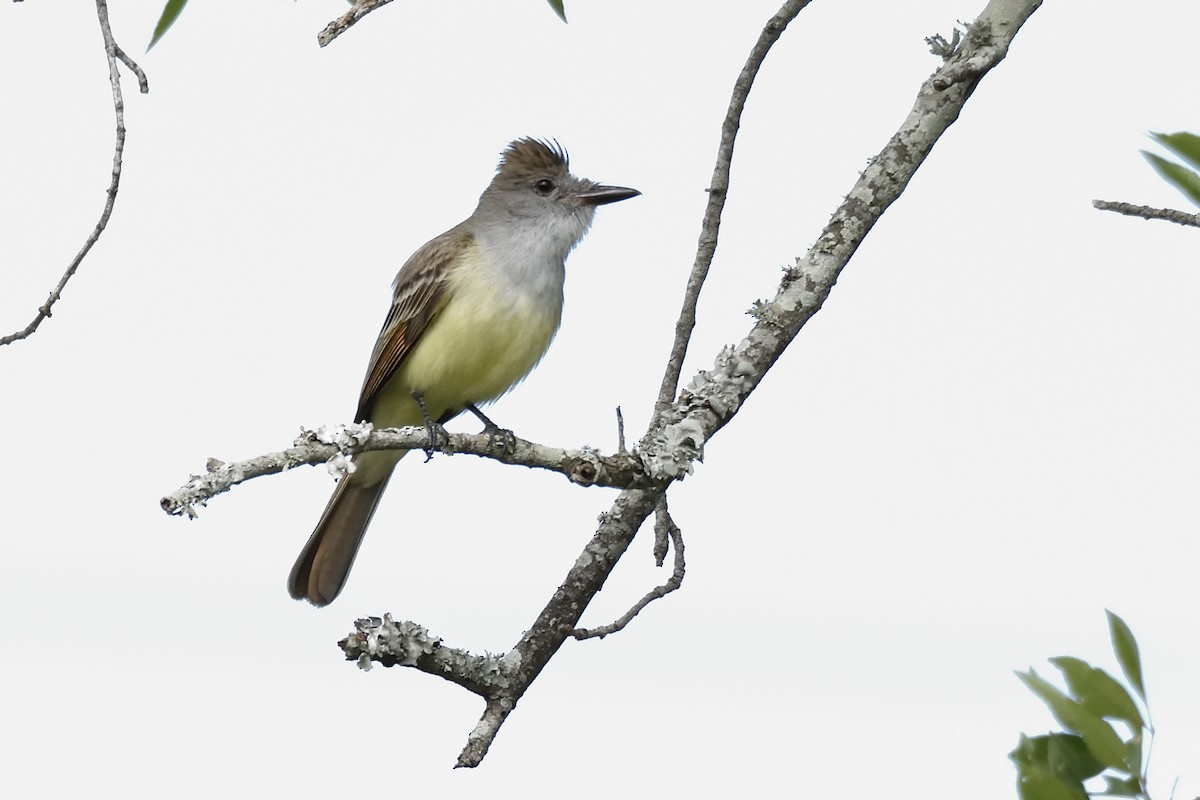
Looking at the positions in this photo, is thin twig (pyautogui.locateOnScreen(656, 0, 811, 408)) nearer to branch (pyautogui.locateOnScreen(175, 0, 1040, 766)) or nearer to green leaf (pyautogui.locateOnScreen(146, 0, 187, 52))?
branch (pyautogui.locateOnScreen(175, 0, 1040, 766))

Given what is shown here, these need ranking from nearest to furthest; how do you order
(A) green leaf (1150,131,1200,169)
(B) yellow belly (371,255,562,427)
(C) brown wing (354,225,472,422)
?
(A) green leaf (1150,131,1200,169) → (B) yellow belly (371,255,562,427) → (C) brown wing (354,225,472,422)

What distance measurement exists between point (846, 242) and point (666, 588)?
1.07 meters

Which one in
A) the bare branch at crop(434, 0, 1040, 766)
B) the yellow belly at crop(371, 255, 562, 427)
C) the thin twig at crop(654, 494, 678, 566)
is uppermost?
the yellow belly at crop(371, 255, 562, 427)

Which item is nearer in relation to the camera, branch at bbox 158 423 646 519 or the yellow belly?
branch at bbox 158 423 646 519

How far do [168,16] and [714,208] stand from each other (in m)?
1.64

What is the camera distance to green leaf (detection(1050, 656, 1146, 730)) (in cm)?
219

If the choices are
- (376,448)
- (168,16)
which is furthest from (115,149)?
(376,448)

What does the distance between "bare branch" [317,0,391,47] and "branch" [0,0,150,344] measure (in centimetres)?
57

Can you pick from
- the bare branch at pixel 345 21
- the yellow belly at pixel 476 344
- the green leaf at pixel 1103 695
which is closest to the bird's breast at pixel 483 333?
the yellow belly at pixel 476 344

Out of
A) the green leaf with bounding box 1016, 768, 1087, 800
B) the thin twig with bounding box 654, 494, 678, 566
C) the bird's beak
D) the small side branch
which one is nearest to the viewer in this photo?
the green leaf with bounding box 1016, 768, 1087, 800

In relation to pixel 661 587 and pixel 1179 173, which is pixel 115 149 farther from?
pixel 1179 173

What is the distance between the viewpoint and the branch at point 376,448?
10.3 ft

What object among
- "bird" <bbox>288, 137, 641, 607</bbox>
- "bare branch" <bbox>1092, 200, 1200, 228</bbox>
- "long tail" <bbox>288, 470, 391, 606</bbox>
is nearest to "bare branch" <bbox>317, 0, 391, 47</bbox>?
"bare branch" <bbox>1092, 200, 1200, 228</bbox>

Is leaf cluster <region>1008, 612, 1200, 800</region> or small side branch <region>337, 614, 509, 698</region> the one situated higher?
small side branch <region>337, 614, 509, 698</region>
